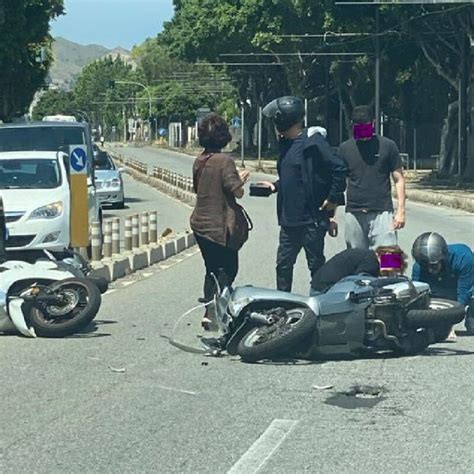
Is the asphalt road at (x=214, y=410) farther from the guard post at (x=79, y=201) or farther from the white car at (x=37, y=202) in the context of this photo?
the guard post at (x=79, y=201)

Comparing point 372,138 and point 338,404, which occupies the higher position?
point 372,138

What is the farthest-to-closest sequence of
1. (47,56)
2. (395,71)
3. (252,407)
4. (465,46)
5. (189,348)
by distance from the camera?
1. (395,71)
2. (47,56)
3. (465,46)
4. (189,348)
5. (252,407)

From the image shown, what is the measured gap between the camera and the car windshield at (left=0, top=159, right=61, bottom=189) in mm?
17172

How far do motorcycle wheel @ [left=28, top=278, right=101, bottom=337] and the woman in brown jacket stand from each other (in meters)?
1.13

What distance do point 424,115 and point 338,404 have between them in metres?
60.3

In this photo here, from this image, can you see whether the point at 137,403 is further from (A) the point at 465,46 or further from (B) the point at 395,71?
(B) the point at 395,71

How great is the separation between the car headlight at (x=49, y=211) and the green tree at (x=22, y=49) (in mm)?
15807

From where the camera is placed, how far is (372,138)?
10.5 metres

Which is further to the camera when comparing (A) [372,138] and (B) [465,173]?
(B) [465,173]

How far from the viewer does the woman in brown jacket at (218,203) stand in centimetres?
1071

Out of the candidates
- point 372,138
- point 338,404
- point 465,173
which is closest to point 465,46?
point 465,173

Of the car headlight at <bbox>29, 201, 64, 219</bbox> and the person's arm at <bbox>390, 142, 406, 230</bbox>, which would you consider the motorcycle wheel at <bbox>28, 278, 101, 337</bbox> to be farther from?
the car headlight at <bbox>29, 201, 64, 219</bbox>

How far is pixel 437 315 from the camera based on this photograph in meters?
9.34

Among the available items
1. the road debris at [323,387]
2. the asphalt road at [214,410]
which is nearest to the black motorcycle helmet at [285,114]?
the asphalt road at [214,410]
